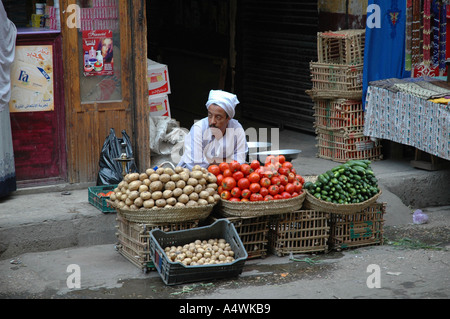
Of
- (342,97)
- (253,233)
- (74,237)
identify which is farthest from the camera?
(342,97)

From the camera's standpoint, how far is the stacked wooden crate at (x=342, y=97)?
8938mm

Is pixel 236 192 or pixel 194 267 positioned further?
pixel 236 192

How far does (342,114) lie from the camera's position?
904cm

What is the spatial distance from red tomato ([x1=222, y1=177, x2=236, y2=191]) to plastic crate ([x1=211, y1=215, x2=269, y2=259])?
293 mm

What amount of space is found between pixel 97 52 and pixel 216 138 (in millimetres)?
1687

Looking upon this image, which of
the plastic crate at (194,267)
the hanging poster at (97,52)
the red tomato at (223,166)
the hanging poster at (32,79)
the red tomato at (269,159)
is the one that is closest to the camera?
the plastic crate at (194,267)

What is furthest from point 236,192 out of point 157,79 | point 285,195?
point 157,79

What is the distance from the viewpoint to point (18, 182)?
7.70 m

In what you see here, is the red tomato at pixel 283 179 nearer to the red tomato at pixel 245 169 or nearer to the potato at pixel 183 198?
the red tomato at pixel 245 169

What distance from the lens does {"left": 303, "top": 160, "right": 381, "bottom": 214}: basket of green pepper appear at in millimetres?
6691

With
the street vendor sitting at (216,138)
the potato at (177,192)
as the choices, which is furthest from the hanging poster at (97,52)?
the potato at (177,192)

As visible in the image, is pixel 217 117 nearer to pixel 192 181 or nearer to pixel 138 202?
pixel 192 181

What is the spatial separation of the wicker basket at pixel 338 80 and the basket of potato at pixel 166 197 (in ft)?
10.2

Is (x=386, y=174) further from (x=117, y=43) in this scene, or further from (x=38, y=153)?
(x=38, y=153)
